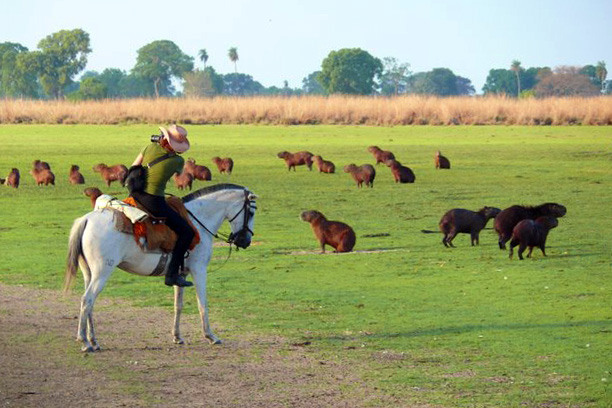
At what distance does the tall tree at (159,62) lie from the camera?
114 m

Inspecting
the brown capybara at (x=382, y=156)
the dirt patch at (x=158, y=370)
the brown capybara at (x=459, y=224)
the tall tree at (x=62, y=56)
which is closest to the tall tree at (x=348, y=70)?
the tall tree at (x=62, y=56)

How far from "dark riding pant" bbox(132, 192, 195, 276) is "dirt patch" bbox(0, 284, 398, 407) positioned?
2.39ft

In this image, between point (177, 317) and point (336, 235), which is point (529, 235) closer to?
point (336, 235)

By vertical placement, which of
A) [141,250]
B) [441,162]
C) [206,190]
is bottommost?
[441,162]

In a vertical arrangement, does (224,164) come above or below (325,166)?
above

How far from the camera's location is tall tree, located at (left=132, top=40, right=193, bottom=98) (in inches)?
4469

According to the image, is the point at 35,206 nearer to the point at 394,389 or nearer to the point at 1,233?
the point at 1,233

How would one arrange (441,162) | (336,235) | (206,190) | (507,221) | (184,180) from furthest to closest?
1. (441,162)
2. (184,180)
3. (336,235)
4. (507,221)
5. (206,190)

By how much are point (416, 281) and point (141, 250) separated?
4.52m

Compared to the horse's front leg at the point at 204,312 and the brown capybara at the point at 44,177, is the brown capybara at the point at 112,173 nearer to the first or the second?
the brown capybara at the point at 44,177

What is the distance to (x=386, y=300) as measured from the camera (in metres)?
12.2

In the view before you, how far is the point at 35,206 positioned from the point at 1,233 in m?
3.77

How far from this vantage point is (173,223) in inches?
386

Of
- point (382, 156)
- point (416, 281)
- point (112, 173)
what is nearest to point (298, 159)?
point (382, 156)
